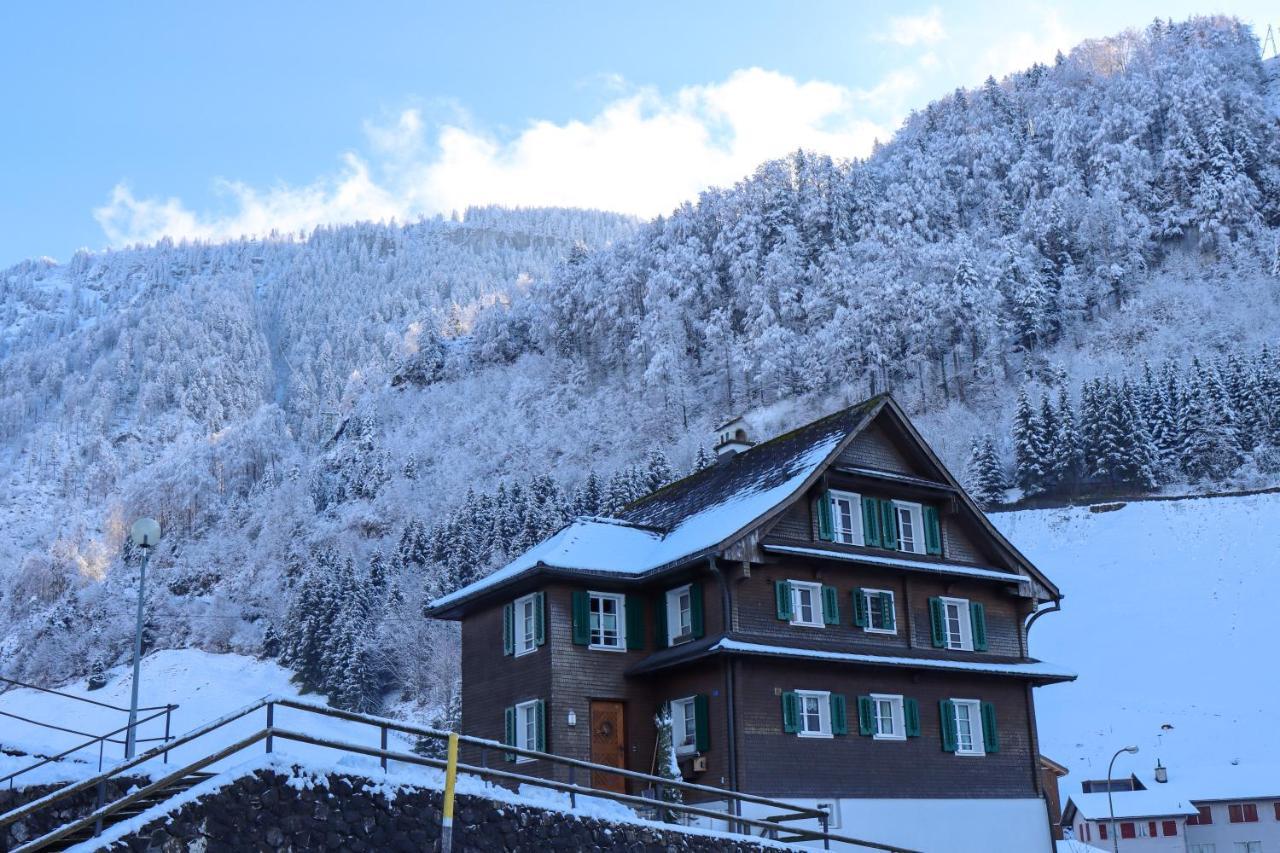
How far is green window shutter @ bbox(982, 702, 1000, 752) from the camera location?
1395 inches

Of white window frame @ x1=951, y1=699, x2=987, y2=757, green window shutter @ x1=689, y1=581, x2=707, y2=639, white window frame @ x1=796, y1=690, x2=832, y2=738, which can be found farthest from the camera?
white window frame @ x1=951, y1=699, x2=987, y2=757

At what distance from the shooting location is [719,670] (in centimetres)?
3164

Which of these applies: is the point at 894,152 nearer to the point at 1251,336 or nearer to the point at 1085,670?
the point at 1251,336

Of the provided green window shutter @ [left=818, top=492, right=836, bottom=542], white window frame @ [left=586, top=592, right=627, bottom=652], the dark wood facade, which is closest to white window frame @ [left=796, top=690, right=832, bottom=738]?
the dark wood facade

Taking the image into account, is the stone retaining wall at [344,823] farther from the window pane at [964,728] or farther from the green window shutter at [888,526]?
the window pane at [964,728]

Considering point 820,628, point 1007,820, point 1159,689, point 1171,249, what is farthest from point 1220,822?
point 1171,249

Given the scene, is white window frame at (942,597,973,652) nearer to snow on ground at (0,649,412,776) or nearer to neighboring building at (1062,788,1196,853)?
neighboring building at (1062,788,1196,853)

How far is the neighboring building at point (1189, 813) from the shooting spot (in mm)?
67438

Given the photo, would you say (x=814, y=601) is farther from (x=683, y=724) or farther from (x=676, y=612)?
(x=683, y=724)

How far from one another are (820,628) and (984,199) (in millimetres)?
129623

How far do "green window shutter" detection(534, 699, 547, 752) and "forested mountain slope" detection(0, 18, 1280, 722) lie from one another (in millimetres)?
50691

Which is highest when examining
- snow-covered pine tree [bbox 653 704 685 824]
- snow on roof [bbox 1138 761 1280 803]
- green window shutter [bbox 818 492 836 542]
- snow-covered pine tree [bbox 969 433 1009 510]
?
snow-covered pine tree [bbox 969 433 1009 510]

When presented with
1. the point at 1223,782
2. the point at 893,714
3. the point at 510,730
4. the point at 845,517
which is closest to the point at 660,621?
the point at 510,730

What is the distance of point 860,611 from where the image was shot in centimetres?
3459
